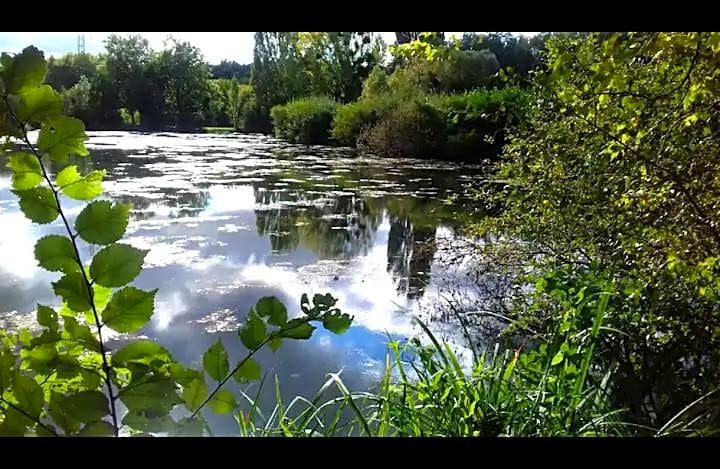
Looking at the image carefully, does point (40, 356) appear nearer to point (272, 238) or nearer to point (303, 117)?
point (303, 117)

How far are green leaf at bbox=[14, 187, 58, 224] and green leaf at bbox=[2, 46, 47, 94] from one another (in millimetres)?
96

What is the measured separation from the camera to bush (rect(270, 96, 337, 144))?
2080mm

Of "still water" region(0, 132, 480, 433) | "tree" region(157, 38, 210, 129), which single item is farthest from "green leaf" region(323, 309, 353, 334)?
"still water" region(0, 132, 480, 433)

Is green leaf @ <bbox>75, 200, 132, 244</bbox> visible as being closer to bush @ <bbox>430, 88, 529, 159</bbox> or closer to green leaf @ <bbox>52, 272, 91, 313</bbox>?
green leaf @ <bbox>52, 272, 91, 313</bbox>

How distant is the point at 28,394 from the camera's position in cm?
61

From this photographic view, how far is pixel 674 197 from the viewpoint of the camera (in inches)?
53.9

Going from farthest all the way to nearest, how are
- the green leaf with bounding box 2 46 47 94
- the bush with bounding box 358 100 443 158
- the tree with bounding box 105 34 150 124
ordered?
the bush with bounding box 358 100 443 158, the tree with bounding box 105 34 150 124, the green leaf with bounding box 2 46 47 94

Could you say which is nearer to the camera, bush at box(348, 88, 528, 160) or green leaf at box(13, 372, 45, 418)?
green leaf at box(13, 372, 45, 418)

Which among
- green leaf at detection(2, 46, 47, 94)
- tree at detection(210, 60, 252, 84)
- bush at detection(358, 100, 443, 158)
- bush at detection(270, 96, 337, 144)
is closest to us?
green leaf at detection(2, 46, 47, 94)

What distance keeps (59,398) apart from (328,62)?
1322mm

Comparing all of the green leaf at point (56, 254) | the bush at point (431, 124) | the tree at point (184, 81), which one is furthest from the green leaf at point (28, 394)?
the bush at point (431, 124)

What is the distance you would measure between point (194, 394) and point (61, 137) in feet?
0.97

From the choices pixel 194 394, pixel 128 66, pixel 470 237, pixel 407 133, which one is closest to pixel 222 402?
pixel 194 394
